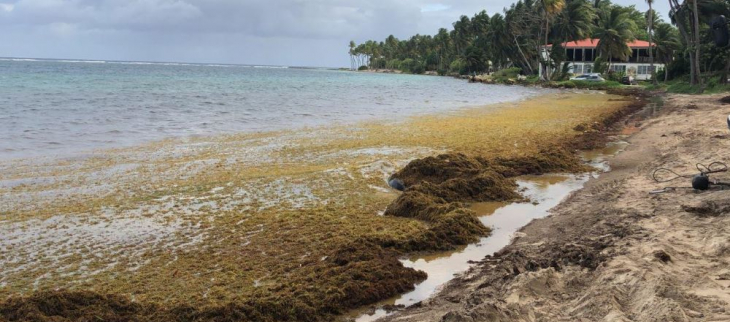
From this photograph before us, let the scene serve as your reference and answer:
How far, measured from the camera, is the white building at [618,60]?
227ft

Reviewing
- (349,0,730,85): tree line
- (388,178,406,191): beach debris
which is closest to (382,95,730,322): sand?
(388,178,406,191): beach debris

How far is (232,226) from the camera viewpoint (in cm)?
784

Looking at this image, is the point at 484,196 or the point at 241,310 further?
the point at 484,196

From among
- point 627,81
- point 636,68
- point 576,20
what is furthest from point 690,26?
point 636,68

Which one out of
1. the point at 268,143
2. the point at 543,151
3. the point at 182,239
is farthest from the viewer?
the point at 268,143

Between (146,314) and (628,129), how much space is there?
18.7 metres

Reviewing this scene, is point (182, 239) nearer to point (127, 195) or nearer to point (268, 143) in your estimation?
point (127, 195)

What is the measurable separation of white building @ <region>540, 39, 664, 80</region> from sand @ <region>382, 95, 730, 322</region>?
6301cm

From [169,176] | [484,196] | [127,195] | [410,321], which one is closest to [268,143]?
[169,176]

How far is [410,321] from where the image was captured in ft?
15.8

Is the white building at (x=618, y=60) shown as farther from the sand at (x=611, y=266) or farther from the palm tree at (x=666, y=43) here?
the sand at (x=611, y=266)

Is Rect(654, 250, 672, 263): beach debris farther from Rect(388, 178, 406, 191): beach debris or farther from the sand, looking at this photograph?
Rect(388, 178, 406, 191): beach debris

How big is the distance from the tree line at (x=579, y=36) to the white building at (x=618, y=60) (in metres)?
1.99

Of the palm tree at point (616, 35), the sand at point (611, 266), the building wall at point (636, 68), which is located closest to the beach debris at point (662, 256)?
the sand at point (611, 266)
